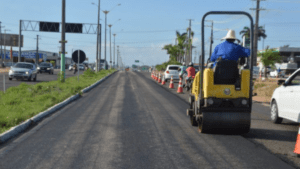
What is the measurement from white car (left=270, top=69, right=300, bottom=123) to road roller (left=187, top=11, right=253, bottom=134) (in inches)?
72.6

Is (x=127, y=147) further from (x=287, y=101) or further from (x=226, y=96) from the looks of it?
(x=287, y=101)

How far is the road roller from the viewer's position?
795cm

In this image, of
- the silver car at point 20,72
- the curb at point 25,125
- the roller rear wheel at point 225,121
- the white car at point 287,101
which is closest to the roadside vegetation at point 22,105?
the curb at point 25,125

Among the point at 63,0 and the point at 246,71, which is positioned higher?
the point at 63,0

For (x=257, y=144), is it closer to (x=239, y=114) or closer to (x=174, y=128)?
(x=239, y=114)

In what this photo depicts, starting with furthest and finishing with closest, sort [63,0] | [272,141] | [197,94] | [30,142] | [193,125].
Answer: [63,0]
[193,125]
[197,94]
[272,141]
[30,142]

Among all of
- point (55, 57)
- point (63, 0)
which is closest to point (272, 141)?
point (63, 0)

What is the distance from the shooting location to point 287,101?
32.1ft

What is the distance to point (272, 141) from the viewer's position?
25.5 feet

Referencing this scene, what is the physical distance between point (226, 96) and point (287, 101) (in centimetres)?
270

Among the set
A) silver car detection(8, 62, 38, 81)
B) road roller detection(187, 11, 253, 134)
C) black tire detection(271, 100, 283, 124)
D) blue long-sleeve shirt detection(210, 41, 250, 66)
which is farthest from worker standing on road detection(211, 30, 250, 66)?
silver car detection(8, 62, 38, 81)

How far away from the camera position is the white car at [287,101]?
920 centimetres

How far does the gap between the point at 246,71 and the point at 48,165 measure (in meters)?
4.60

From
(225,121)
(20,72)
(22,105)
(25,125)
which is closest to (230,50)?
(225,121)
